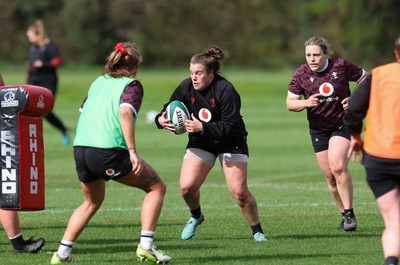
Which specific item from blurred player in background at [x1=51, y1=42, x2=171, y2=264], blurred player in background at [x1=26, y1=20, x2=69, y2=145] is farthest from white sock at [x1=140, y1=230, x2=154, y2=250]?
blurred player in background at [x1=26, y1=20, x2=69, y2=145]

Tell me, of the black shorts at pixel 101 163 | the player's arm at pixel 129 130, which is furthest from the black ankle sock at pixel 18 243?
the player's arm at pixel 129 130

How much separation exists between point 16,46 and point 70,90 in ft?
74.3

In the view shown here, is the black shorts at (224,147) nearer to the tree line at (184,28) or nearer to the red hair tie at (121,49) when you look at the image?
the red hair tie at (121,49)

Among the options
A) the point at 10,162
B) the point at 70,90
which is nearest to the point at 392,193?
the point at 10,162

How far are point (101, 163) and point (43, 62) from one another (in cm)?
1397

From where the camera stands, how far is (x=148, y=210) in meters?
8.25

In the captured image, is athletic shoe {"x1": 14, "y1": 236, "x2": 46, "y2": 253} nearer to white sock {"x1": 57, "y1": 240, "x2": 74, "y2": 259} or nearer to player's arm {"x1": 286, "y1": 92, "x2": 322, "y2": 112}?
white sock {"x1": 57, "y1": 240, "x2": 74, "y2": 259}

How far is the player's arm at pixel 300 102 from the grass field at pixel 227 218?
1271 millimetres

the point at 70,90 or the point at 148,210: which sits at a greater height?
the point at 148,210

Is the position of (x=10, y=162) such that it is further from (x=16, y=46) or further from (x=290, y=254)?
(x=16, y=46)

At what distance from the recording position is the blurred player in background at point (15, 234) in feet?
29.3

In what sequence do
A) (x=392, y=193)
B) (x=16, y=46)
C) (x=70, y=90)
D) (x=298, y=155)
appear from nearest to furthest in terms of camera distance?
(x=392, y=193) → (x=298, y=155) → (x=70, y=90) → (x=16, y=46)

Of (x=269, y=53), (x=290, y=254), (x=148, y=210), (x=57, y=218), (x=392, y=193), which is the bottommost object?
(x=269, y=53)

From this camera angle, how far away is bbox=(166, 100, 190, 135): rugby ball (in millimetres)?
9500
